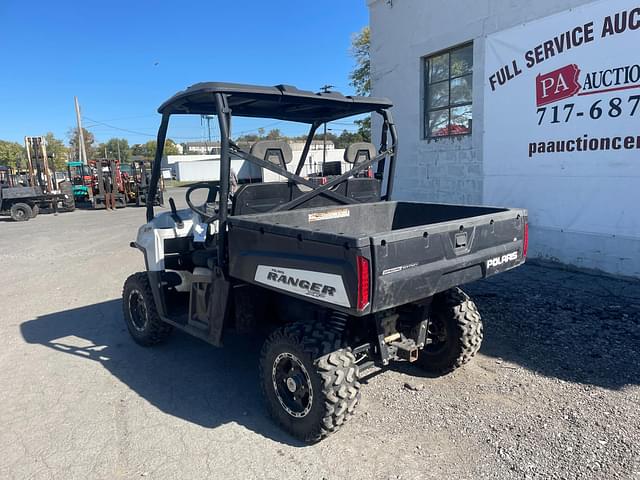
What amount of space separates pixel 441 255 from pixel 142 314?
310 cm

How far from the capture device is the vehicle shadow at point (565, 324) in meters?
3.94

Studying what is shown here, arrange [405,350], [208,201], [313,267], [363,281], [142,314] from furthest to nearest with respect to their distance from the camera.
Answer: [142,314], [208,201], [405,350], [313,267], [363,281]

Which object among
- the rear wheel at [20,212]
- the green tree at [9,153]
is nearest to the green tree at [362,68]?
the rear wheel at [20,212]

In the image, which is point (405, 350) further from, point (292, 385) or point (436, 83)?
point (436, 83)

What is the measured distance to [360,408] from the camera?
3451mm

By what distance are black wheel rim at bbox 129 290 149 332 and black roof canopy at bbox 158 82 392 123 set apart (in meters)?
1.82

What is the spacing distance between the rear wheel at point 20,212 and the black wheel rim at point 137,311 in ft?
53.4

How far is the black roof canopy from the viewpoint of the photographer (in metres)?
3.45

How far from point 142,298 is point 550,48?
21.0ft

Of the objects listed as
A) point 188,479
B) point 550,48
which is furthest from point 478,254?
point 550,48

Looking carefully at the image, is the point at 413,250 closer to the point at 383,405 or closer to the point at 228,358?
the point at 383,405

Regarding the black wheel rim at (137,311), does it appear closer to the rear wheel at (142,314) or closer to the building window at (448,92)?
the rear wheel at (142,314)

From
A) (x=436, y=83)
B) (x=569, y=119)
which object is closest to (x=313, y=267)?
(x=569, y=119)

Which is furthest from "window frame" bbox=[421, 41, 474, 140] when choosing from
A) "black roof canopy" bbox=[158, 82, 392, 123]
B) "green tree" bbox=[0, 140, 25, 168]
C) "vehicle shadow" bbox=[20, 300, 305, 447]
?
"green tree" bbox=[0, 140, 25, 168]
